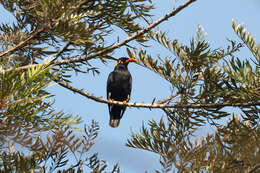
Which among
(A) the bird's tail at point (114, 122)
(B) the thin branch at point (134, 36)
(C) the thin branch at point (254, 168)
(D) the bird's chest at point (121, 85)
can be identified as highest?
(D) the bird's chest at point (121, 85)

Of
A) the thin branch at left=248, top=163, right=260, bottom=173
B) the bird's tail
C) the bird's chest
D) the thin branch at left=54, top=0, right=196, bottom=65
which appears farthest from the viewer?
the bird's tail

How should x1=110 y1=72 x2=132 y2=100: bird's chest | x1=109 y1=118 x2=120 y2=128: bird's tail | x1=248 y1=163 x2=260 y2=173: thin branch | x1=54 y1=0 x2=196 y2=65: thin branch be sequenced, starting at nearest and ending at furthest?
x1=248 y1=163 x2=260 y2=173: thin branch < x1=54 y1=0 x2=196 y2=65: thin branch < x1=110 y1=72 x2=132 y2=100: bird's chest < x1=109 y1=118 x2=120 y2=128: bird's tail

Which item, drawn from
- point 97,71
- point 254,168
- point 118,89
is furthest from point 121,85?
point 254,168

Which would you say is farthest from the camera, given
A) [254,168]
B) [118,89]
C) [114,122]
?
[114,122]

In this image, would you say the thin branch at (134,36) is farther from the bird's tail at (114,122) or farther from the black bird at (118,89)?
the bird's tail at (114,122)

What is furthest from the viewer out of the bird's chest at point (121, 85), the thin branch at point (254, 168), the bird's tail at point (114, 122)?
the bird's tail at point (114, 122)

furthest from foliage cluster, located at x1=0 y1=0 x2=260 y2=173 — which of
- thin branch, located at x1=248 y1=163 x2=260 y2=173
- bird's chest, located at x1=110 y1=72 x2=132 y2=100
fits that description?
bird's chest, located at x1=110 y1=72 x2=132 y2=100

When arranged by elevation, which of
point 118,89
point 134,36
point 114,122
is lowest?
point 114,122

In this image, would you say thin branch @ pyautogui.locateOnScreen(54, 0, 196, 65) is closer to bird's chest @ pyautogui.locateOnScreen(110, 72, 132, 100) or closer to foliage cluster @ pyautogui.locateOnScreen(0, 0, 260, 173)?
foliage cluster @ pyautogui.locateOnScreen(0, 0, 260, 173)

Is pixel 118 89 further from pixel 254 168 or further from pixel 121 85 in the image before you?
pixel 254 168

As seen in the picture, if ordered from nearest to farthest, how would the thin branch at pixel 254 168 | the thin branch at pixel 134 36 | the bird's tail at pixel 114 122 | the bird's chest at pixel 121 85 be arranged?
the thin branch at pixel 254 168
the thin branch at pixel 134 36
the bird's chest at pixel 121 85
the bird's tail at pixel 114 122

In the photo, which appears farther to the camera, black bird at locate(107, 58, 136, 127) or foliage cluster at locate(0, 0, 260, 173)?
black bird at locate(107, 58, 136, 127)

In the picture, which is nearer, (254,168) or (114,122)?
(254,168)

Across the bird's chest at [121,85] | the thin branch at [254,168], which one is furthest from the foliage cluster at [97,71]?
the bird's chest at [121,85]
